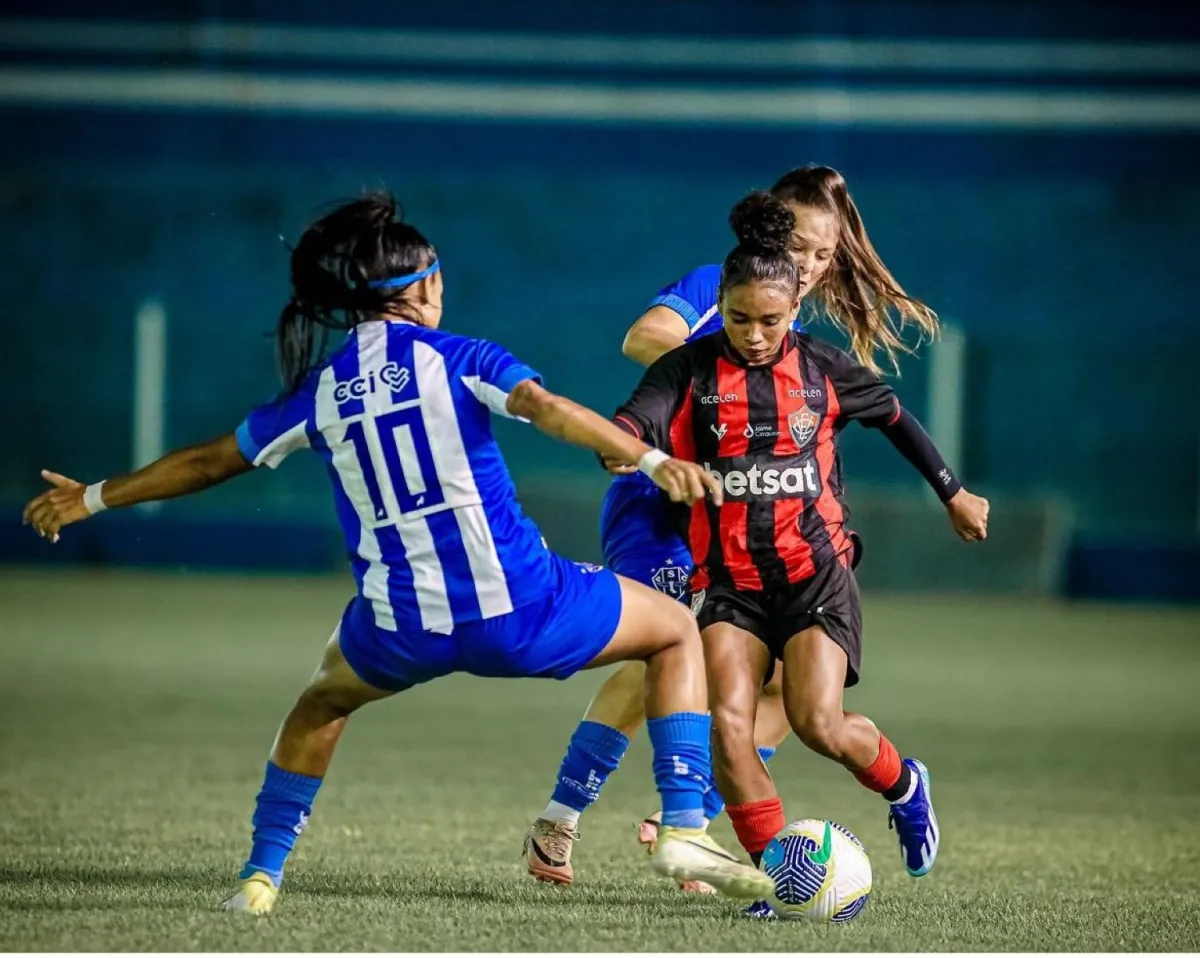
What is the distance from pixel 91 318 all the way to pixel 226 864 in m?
12.3

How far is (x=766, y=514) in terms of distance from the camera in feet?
14.4

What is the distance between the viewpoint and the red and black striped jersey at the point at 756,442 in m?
4.35

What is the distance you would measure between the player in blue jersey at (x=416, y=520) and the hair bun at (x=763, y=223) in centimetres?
75

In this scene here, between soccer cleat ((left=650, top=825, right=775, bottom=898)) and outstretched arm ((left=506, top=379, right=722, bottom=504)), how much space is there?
2.22ft

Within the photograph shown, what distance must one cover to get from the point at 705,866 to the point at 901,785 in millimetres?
918

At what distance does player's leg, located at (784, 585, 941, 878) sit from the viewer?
430 centimetres

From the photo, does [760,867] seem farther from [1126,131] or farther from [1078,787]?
[1126,131]

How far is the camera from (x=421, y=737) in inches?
289

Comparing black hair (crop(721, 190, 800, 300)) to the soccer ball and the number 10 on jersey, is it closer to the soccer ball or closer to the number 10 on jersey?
the number 10 on jersey

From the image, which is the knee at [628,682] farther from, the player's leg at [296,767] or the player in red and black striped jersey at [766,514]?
the player's leg at [296,767]

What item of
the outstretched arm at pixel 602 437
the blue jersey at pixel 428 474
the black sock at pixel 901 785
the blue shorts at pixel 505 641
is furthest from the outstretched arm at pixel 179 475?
the black sock at pixel 901 785

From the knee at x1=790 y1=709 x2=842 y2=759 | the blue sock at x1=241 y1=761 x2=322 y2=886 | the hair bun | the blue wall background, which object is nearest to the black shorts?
the knee at x1=790 y1=709 x2=842 y2=759

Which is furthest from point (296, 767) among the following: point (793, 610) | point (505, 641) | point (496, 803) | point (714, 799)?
point (496, 803)

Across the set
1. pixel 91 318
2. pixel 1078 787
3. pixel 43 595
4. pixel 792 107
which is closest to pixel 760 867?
pixel 1078 787
